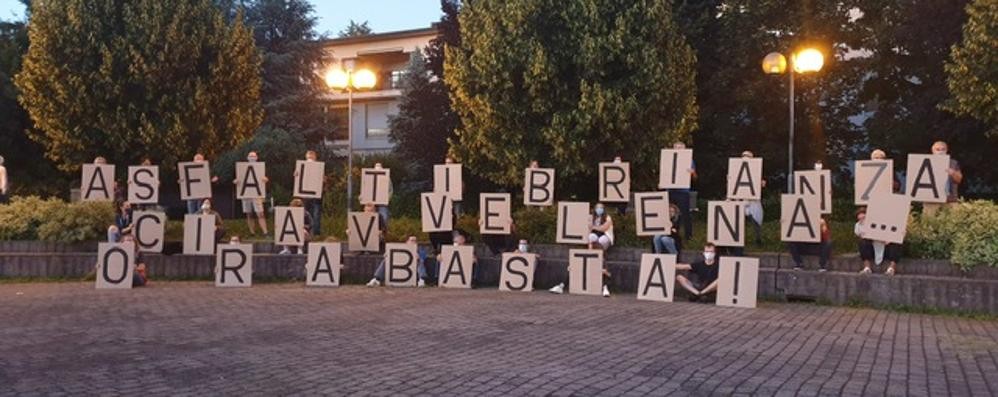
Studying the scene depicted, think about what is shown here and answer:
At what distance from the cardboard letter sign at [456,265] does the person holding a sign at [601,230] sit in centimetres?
236

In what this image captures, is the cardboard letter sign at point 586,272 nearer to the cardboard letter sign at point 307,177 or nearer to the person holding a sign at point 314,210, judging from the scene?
the cardboard letter sign at point 307,177

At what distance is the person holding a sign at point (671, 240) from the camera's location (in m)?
17.9

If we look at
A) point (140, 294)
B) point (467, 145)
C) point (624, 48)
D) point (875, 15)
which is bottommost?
point (140, 294)

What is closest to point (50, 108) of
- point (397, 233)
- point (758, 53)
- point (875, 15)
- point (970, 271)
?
point (397, 233)

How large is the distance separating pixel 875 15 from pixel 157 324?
25.6 m

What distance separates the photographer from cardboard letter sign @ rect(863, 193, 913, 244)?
1581 centimetres

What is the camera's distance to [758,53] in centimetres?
2986

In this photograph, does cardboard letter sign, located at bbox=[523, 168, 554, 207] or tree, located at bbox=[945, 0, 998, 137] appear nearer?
cardboard letter sign, located at bbox=[523, 168, 554, 207]

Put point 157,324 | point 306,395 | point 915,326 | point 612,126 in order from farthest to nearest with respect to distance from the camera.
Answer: point 612,126
point 915,326
point 157,324
point 306,395

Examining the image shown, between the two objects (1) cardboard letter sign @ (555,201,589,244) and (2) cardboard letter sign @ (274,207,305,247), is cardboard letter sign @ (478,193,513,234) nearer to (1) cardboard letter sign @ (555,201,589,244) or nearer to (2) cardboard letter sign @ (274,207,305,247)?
(1) cardboard letter sign @ (555,201,589,244)

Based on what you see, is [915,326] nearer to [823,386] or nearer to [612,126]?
[823,386]

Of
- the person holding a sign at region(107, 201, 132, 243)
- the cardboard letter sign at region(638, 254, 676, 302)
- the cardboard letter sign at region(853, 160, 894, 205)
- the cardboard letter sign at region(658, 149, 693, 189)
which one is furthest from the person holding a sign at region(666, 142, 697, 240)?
the person holding a sign at region(107, 201, 132, 243)

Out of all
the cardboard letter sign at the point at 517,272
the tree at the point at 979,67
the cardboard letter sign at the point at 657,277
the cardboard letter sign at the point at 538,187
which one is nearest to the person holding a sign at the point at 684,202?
the cardboard letter sign at the point at 538,187

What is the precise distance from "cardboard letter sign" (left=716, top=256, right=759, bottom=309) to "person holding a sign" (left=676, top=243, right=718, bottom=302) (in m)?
0.32
